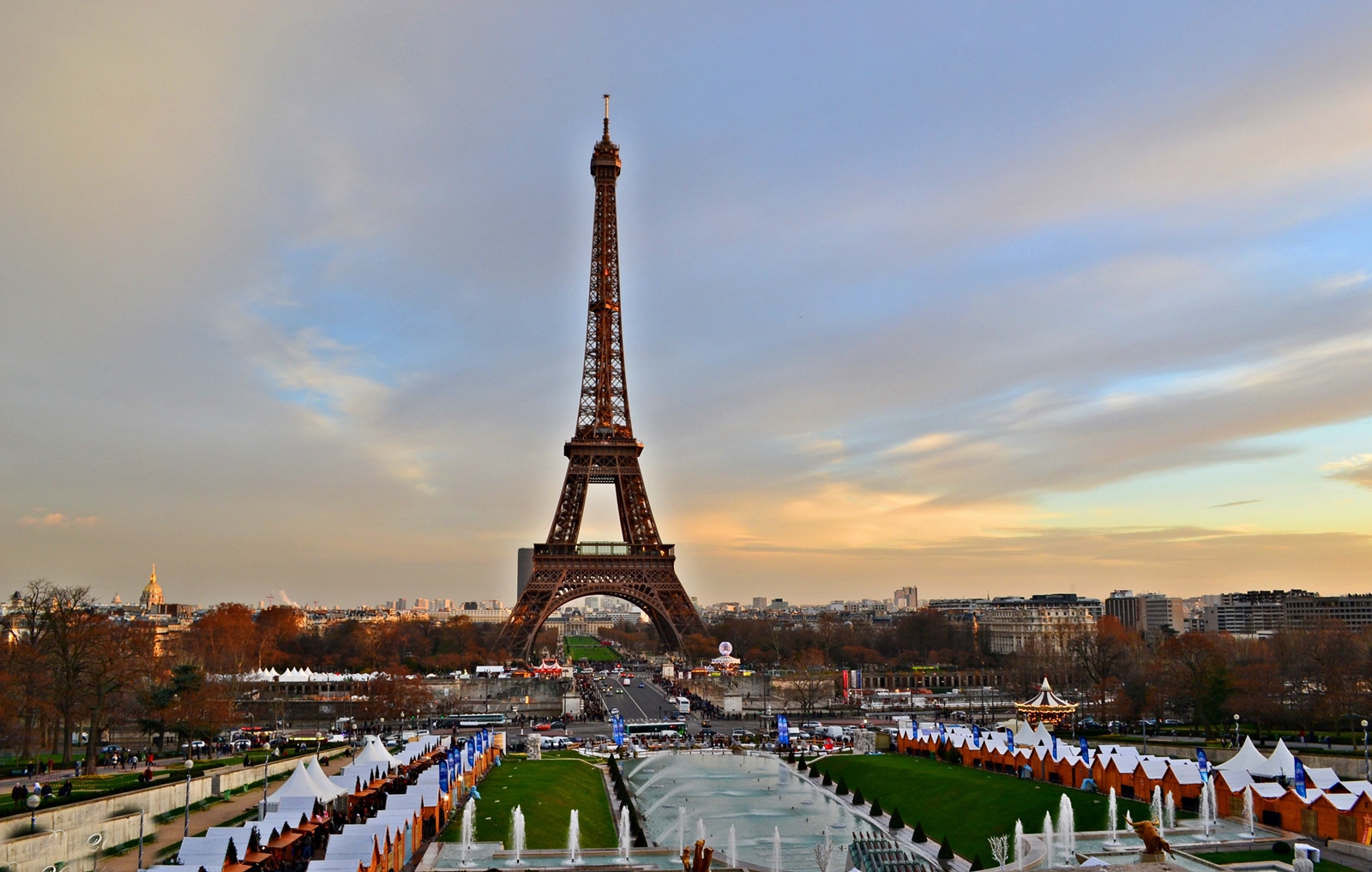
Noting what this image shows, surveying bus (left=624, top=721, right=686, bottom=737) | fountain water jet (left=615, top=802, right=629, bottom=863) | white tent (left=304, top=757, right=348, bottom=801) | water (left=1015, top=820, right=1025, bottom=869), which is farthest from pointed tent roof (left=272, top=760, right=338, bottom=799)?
bus (left=624, top=721, right=686, bottom=737)

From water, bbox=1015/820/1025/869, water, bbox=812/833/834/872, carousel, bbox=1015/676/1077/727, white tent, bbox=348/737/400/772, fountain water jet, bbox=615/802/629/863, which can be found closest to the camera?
water, bbox=1015/820/1025/869

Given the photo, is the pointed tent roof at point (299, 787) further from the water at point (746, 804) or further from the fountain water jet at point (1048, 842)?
the fountain water jet at point (1048, 842)

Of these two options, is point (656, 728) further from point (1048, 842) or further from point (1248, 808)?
point (1248, 808)

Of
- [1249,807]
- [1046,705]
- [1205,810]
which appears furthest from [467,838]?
[1046,705]

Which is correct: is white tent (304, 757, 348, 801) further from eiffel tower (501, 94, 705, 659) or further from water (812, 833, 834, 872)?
eiffel tower (501, 94, 705, 659)

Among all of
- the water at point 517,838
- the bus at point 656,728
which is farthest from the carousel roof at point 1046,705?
the water at point 517,838

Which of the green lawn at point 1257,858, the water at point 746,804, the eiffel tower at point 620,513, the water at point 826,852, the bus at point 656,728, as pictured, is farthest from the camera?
the eiffel tower at point 620,513
